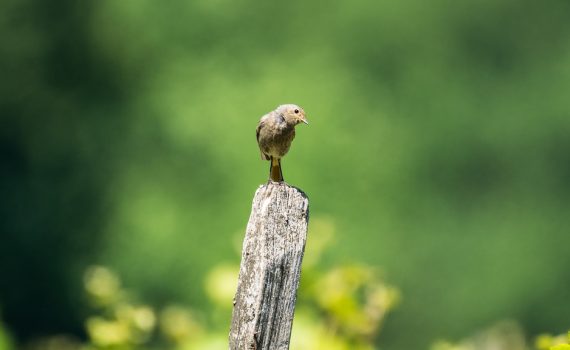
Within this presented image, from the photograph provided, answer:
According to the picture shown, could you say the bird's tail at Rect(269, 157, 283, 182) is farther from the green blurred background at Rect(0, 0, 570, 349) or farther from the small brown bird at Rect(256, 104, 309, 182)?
the green blurred background at Rect(0, 0, 570, 349)

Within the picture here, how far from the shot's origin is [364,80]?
32.7ft

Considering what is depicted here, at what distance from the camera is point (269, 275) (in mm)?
2119

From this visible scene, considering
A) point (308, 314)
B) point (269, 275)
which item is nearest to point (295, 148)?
point (308, 314)

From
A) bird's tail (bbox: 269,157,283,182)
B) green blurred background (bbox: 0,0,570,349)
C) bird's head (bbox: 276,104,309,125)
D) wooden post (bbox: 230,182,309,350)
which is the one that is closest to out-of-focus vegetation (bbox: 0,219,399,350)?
bird's tail (bbox: 269,157,283,182)

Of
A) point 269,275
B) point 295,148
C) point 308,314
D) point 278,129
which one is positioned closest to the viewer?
point 269,275

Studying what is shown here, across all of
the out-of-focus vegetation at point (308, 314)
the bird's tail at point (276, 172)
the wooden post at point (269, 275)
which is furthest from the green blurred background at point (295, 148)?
the wooden post at point (269, 275)

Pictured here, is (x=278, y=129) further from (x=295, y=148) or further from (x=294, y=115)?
(x=295, y=148)

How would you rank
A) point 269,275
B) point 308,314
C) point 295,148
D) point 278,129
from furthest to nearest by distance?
point 295,148, point 308,314, point 278,129, point 269,275

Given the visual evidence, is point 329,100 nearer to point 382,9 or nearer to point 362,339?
point 382,9

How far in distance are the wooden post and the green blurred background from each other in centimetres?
651

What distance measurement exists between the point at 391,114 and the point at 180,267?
2.77 m

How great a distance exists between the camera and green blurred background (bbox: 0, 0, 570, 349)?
911 cm

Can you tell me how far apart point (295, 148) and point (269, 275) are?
22.3 ft

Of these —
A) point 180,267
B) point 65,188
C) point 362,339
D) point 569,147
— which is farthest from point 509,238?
point 362,339
